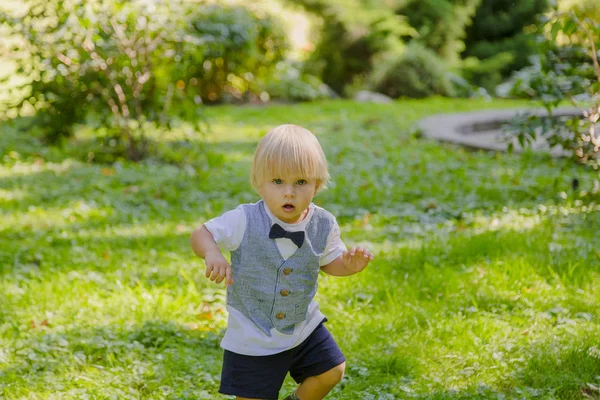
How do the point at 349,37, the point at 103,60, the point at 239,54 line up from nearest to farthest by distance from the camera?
the point at 103,60
the point at 239,54
the point at 349,37

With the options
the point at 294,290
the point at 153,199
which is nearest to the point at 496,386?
the point at 294,290

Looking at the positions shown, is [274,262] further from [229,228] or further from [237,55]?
[237,55]

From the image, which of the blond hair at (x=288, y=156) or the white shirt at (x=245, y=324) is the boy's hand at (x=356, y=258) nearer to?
the white shirt at (x=245, y=324)

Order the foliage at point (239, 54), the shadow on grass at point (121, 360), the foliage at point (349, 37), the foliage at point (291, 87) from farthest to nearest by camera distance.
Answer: the foliage at point (349, 37), the foliage at point (291, 87), the foliage at point (239, 54), the shadow on grass at point (121, 360)

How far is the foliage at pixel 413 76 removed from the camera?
53.1ft

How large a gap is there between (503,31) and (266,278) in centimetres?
1888

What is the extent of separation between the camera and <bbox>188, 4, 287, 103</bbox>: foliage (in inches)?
522

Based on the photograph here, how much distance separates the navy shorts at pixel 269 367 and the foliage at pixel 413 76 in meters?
13.9

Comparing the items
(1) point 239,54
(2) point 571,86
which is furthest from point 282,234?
(1) point 239,54

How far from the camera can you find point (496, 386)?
3088 millimetres

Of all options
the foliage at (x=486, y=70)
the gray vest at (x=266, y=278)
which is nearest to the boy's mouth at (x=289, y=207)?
the gray vest at (x=266, y=278)

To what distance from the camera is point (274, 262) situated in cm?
265

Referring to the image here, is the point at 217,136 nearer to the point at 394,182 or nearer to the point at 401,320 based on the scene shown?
the point at 394,182

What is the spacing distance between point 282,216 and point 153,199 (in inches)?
152
